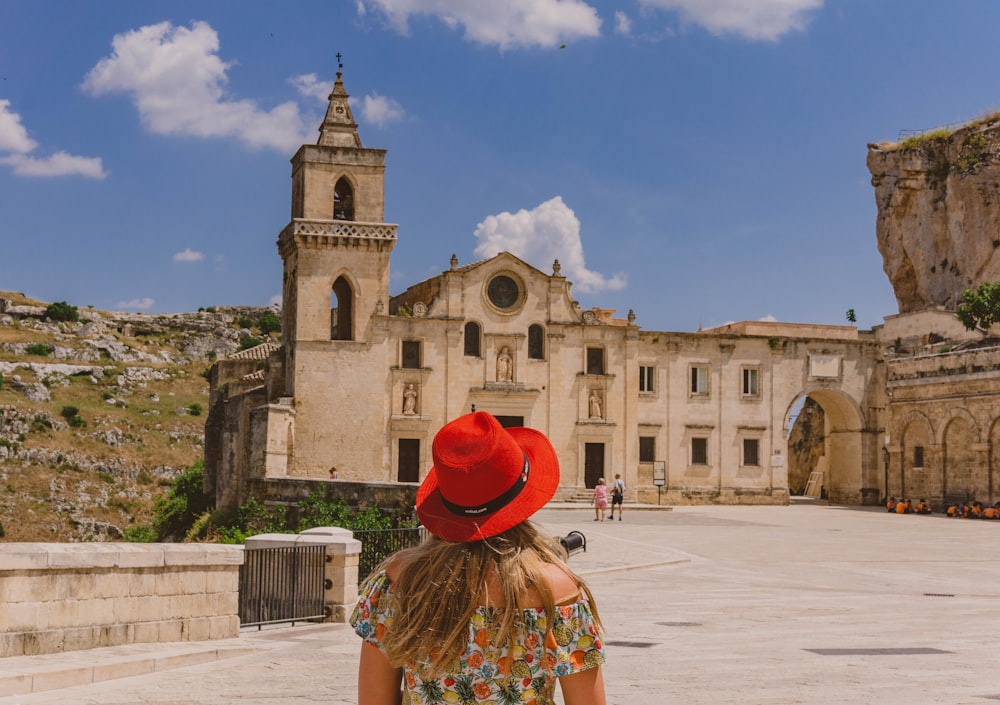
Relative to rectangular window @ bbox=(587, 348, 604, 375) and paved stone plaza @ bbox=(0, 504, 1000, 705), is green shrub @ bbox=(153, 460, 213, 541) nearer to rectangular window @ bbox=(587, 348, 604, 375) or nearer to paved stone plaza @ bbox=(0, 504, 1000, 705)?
rectangular window @ bbox=(587, 348, 604, 375)

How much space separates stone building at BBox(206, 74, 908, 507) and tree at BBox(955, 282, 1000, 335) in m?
4.05

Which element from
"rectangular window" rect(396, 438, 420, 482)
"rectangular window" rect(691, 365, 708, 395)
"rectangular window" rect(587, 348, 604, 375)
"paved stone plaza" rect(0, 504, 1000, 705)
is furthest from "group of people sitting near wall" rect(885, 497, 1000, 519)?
"rectangular window" rect(396, 438, 420, 482)

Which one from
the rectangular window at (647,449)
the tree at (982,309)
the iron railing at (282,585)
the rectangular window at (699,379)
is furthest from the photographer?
the tree at (982,309)

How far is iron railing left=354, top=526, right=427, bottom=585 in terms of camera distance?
2023 centimetres

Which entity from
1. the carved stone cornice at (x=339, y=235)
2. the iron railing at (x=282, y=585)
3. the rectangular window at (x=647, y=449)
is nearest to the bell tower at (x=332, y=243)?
the carved stone cornice at (x=339, y=235)

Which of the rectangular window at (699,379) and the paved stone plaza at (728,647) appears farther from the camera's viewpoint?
the rectangular window at (699,379)

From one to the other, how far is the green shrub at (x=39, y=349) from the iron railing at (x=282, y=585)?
8980cm

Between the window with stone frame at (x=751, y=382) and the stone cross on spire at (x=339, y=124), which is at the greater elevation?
the stone cross on spire at (x=339, y=124)

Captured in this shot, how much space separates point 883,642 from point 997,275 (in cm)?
5181

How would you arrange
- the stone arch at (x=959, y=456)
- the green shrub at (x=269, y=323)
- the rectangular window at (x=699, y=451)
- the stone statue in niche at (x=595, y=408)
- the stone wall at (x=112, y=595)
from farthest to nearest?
the green shrub at (x=269, y=323)
the rectangular window at (x=699, y=451)
the stone statue in niche at (x=595, y=408)
the stone arch at (x=959, y=456)
the stone wall at (x=112, y=595)

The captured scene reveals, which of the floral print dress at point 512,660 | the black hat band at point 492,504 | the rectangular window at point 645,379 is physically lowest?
the floral print dress at point 512,660

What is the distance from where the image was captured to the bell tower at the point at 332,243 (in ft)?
139

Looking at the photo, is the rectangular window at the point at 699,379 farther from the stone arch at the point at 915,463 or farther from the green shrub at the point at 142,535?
the green shrub at the point at 142,535

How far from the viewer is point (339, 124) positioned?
44.5 meters
